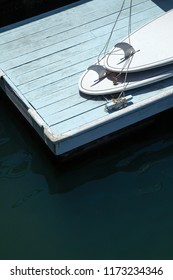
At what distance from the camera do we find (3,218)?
12547mm

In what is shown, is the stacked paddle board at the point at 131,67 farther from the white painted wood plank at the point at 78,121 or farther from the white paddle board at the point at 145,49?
the white painted wood plank at the point at 78,121

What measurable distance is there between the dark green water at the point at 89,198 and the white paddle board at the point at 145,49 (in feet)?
4.64

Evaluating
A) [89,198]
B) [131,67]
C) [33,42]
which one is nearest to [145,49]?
[131,67]

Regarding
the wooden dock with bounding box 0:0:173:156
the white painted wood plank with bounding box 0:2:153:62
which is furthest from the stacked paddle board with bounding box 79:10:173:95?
the white painted wood plank with bounding box 0:2:153:62

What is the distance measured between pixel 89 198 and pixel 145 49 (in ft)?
11.1

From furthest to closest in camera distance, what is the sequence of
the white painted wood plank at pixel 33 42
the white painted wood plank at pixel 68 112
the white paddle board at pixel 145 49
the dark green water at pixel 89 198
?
the white painted wood plank at pixel 33 42, the white paddle board at pixel 145 49, the white painted wood plank at pixel 68 112, the dark green water at pixel 89 198

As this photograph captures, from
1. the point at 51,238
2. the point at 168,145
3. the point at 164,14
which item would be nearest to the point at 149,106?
the point at 168,145

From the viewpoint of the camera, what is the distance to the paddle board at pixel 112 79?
13.3m

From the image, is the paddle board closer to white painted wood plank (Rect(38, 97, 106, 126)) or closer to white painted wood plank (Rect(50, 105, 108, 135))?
white painted wood plank (Rect(38, 97, 106, 126))

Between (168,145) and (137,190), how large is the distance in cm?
149

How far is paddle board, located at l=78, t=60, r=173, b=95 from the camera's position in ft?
43.8

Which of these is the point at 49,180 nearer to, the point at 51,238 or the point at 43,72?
the point at 51,238

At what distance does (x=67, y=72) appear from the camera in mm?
14109

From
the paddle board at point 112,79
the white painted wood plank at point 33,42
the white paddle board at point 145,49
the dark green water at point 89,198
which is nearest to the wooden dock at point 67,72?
the white painted wood plank at point 33,42
